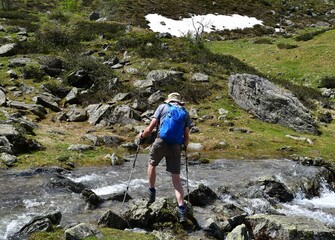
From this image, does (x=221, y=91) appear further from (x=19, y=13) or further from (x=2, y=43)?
(x=19, y=13)

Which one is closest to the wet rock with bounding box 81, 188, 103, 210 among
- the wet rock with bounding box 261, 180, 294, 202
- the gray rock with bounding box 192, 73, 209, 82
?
the wet rock with bounding box 261, 180, 294, 202

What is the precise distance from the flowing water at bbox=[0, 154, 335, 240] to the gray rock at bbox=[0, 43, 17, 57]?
18992 mm

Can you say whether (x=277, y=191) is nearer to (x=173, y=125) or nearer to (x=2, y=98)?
(x=173, y=125)

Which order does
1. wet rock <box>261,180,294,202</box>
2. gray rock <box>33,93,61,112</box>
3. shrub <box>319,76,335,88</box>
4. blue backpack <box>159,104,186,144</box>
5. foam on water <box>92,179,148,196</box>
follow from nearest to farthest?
blue backpack <box>159,104,186,144</box>, foam on water <box>92,179,148,196</box>, wet rock <box>261,180,294,202</box>, gray rock <box>33,93,61,112</box>, shrub <box>319,76,335,88</box>

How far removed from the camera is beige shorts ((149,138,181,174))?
10086 millimetres

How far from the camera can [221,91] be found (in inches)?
1093

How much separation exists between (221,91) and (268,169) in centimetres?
1141

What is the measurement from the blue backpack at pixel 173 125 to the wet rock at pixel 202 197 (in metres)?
2.62

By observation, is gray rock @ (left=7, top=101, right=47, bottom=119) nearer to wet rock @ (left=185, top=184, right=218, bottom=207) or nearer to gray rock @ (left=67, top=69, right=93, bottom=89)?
gray rock @ (left=67, top=69, right=93, bottom=89)

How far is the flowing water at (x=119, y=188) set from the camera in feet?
35.2

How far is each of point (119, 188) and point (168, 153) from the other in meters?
4.15

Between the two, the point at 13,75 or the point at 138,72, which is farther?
the point at 138,72

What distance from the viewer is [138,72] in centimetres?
2966

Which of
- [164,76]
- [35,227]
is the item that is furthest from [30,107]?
[35,227]
